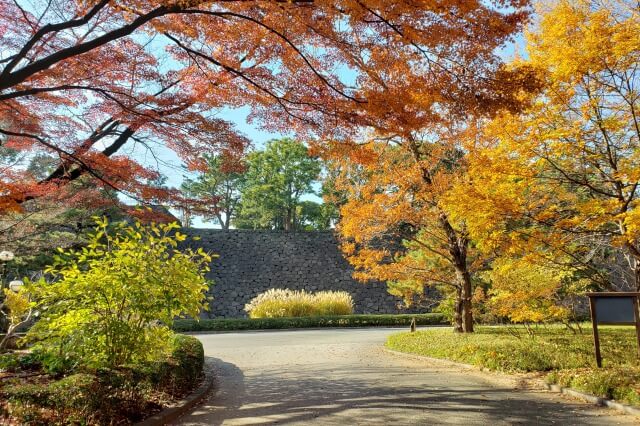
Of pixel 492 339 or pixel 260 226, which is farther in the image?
pixel 260 226

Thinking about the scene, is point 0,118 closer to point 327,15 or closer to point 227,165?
point 227,165

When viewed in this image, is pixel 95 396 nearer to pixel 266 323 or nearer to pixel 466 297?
pixel 466 297

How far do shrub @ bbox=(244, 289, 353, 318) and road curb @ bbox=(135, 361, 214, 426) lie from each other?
45.2ft

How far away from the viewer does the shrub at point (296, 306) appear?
21266 mm

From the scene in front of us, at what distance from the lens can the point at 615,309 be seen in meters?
6.91

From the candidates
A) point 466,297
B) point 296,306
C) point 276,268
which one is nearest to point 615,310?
point 466,297

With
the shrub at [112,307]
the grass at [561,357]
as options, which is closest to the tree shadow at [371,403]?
the grass at [561,357]

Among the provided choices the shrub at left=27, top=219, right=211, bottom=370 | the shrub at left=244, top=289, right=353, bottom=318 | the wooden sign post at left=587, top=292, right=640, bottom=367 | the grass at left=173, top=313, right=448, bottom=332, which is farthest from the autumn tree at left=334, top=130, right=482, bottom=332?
the shrub at left=244, top=289, right=353, bottom=318

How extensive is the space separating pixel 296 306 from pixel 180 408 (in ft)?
52.9

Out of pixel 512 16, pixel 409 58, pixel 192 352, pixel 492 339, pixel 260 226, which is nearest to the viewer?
pixel 512 16

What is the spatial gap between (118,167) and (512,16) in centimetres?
638

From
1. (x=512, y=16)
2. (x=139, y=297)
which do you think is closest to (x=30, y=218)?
(x=139, y=297)

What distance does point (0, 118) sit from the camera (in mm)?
8078

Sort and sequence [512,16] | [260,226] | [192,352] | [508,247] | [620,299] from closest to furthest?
[512,16]
[620,299]
[192,352]
[508,247]
[260,226]
